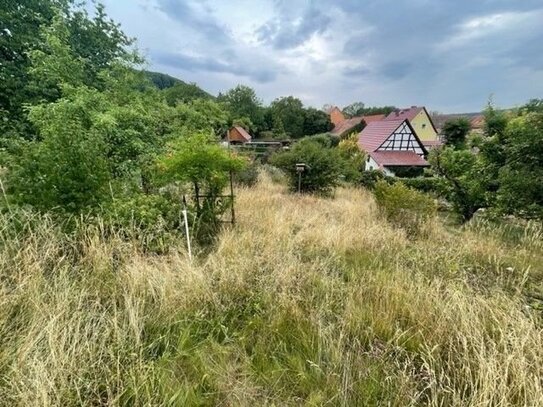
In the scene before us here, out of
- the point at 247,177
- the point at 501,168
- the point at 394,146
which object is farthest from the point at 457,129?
the point at 247,177

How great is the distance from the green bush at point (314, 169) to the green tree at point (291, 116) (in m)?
30.3

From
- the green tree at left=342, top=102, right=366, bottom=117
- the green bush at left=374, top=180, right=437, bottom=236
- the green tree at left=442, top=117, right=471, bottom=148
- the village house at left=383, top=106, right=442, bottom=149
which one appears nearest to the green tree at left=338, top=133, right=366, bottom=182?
the green bush at left=374, top=180, right=437, bottom=236

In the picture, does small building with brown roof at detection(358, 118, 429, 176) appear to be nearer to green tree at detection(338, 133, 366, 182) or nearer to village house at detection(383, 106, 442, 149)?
green tree at detection(338, 133, 366, 182)

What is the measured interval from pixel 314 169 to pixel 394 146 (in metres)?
18.7

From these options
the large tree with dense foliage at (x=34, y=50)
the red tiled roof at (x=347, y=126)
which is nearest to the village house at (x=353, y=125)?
the red tiled roof at (x=347, y=126)

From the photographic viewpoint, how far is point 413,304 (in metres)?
2.41

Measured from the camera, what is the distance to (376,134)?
1141 inches

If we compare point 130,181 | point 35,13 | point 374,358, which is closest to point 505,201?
point 374,358

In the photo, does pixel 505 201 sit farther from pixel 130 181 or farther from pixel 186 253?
pixel 130 181

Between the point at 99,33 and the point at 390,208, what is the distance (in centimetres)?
854

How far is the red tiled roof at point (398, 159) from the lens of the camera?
2483 cm

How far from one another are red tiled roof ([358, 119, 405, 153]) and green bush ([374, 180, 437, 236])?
21.4 m

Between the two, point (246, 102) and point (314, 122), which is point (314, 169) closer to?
point (314, 122)

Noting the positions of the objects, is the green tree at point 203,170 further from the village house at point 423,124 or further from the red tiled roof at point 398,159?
the village house at point 423,124
